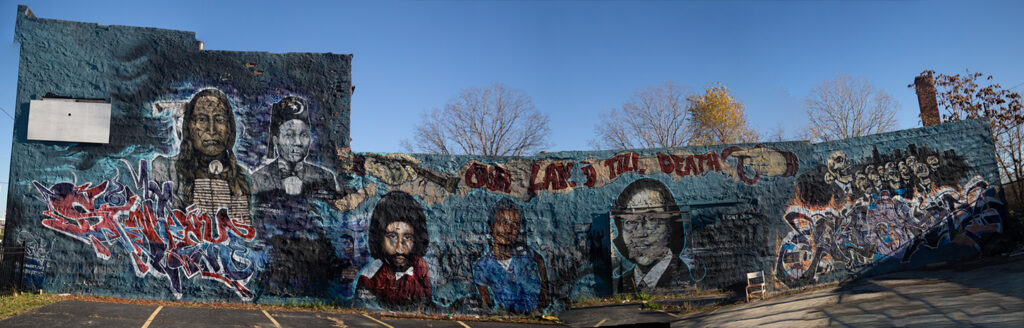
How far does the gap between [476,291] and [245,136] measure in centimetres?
653

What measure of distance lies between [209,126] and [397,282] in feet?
18.6

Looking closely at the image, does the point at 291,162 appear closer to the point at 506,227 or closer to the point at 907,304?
the point at 506,227

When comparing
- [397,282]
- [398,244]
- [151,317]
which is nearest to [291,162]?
[398,244]

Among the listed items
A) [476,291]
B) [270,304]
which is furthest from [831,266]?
[270,304]

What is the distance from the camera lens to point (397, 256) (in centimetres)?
1430

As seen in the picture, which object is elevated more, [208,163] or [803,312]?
[208,163]

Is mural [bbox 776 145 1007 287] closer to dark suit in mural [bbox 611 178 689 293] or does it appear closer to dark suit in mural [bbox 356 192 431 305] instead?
dark suit in mural [bbox 611 178 689 293]

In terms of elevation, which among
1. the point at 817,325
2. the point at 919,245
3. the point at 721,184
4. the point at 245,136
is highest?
the point at 245,136

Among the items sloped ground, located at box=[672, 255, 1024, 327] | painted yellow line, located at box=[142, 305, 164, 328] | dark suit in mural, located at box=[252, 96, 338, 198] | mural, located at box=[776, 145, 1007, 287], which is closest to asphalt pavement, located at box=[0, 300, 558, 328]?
painted yellow line, located at box=[142, 305, 164, 328]

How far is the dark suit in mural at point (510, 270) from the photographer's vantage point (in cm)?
1439

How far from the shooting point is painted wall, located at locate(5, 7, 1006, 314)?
13695 mm

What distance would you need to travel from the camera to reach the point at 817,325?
9930 millimetres

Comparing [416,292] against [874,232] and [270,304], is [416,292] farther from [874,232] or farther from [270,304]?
[874,232]

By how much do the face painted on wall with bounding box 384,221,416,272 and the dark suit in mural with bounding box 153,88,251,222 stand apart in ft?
10.6
